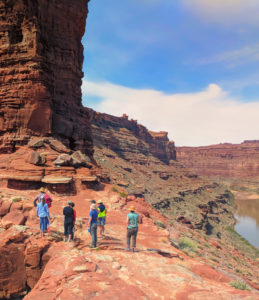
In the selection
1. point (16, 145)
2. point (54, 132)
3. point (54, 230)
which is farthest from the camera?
point (54, 132)

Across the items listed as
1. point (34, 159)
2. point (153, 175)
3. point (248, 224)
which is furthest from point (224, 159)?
point (34, 159)

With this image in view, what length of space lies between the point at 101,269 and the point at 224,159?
489 feet

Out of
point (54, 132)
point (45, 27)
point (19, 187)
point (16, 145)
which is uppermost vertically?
point (45, 27)

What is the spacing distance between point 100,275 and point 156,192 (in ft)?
163

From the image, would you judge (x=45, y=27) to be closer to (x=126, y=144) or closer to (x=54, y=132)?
Result: (x=54, y=132)

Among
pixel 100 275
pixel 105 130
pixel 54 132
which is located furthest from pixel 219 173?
pixel 100 275

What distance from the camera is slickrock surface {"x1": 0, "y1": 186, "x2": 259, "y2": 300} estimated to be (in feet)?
17.6

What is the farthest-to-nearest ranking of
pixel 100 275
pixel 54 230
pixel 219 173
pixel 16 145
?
pixel 219 173 → pixel 16 145 → pixel 54 230 → pixel 100 275

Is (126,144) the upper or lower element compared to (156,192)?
upper

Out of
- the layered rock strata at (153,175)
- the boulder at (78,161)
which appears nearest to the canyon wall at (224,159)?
the layered rock strata at (153,175)

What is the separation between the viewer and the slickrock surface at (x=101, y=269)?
5371 mm

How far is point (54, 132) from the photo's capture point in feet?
65.0

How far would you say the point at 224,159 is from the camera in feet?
467

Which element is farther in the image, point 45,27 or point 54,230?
point 45,27
